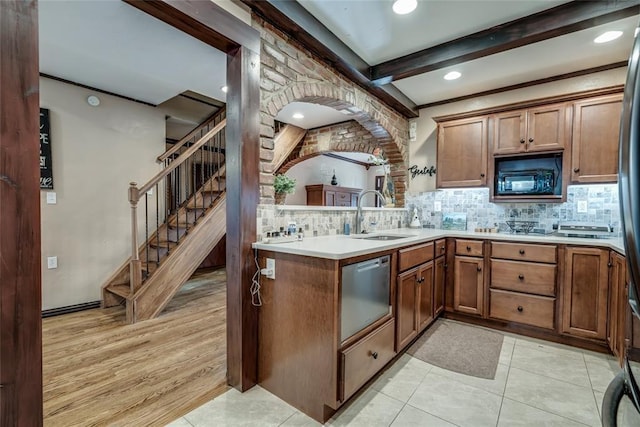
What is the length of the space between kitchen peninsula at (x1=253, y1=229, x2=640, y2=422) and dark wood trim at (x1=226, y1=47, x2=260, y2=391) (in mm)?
102

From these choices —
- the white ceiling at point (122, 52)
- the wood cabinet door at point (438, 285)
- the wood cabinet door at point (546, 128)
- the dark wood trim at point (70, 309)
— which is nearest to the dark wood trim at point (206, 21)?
the white ceiling at point (122, 52)

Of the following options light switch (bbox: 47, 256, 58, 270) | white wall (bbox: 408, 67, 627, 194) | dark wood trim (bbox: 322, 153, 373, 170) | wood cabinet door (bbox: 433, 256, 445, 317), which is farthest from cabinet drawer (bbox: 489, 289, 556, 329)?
dark wood trim (bbox: 322, 153, 373, 170)

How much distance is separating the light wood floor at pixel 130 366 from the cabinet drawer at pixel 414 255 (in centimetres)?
147

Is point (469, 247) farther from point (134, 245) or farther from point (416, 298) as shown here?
point (134, 245)

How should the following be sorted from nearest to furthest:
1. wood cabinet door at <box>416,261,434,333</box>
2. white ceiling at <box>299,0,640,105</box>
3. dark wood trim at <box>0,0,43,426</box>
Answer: dark wood trim at <box>0,0,43,426</box>
white ceiling at <box>299,0,640,105</box>
wood cabinet door at <box>416,261,434,333</box>

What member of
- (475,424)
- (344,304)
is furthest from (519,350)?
(344,304)

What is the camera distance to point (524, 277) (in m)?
2.68

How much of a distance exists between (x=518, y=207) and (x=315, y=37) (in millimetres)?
2738

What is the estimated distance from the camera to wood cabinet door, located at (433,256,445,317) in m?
2.81

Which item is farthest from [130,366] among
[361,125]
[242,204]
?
[361,125]

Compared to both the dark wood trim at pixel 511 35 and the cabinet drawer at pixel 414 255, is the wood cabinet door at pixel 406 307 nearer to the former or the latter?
the cabinet drawer at pixel 414 255

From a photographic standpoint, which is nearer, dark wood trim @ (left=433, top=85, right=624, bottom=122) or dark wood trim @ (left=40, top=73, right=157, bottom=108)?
dark wood trim @ (left=433, top=85, right=624, bottom=122)

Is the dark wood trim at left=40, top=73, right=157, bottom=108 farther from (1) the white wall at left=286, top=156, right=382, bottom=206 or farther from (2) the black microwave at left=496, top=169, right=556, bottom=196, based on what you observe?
(2) the black microwave at left=496, top=169, right=556, bottom=196

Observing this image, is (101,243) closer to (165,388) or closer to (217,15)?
(165,388)
